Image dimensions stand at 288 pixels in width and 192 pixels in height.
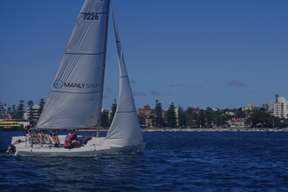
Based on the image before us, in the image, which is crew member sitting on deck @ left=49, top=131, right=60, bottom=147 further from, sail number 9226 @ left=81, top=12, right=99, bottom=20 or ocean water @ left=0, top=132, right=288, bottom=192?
sail number 9226 @ left=81, top=12, right=99, bottom=20

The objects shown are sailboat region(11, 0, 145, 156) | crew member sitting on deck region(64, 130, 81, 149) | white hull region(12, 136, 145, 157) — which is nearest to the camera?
white hull region(12, 136, 145, 157)

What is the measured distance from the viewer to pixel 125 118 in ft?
144

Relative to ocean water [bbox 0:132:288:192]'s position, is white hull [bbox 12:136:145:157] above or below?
above

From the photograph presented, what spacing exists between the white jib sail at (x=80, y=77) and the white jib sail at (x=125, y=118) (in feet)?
6.24

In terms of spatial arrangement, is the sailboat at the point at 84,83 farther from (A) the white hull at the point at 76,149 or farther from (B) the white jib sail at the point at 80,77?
(A) the white hull at the point at 76,149

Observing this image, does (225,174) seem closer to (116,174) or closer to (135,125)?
(116,174)

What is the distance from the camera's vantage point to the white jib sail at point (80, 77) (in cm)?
4488

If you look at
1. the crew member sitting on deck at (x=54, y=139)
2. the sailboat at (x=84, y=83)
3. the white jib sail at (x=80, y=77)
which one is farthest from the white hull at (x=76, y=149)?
the white jib sail at (x=80, y=77)

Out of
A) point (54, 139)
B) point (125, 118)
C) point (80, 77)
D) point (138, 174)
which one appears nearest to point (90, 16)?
point (80, 77)

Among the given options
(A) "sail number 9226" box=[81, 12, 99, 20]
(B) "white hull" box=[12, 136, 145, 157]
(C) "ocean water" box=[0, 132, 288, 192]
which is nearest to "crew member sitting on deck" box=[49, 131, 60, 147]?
(B) "white hull" box=[12, 136, 145, 157]

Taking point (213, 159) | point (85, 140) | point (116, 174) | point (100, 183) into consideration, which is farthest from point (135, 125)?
point (100, 183)

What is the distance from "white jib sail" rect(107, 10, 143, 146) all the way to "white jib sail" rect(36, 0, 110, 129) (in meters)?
1.90

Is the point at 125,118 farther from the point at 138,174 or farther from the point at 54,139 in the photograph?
the point at 138,174

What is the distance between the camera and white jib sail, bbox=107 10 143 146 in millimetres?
43438
